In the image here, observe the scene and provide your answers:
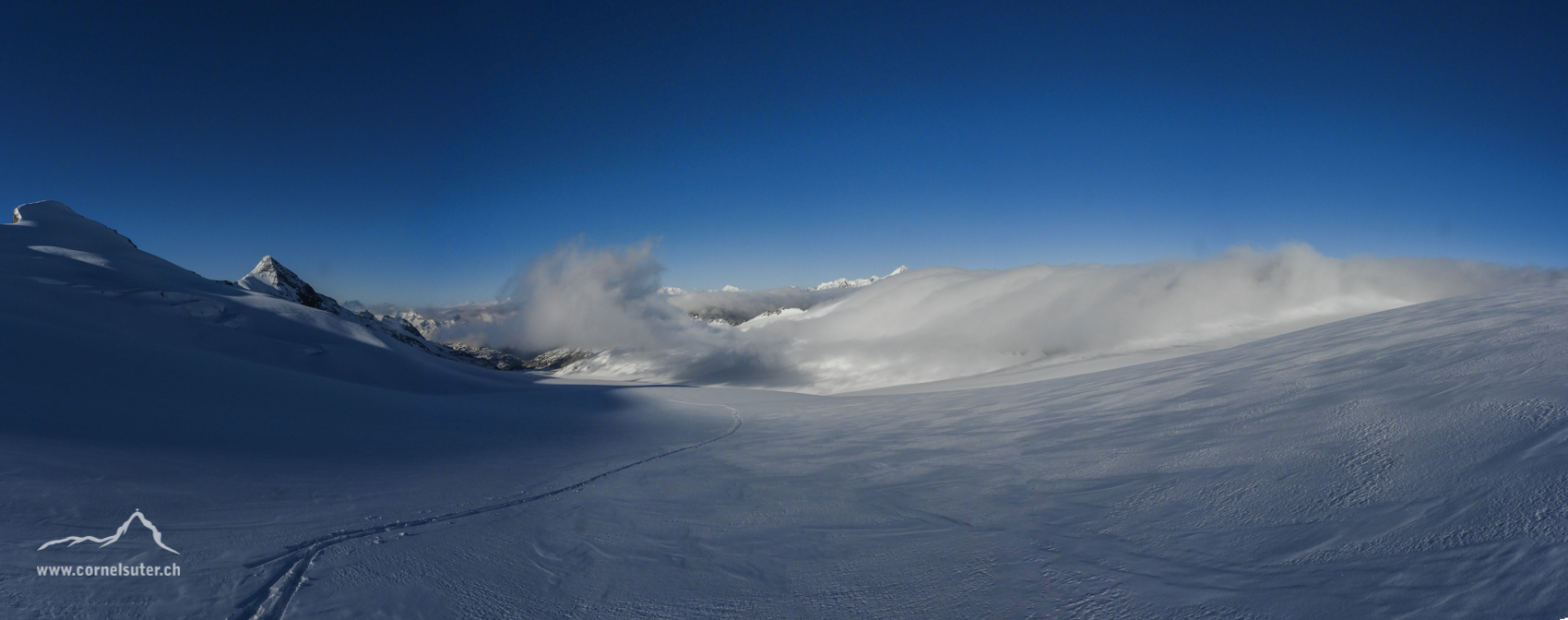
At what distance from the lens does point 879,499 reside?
5805 mm

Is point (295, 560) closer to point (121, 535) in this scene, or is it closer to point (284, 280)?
point (121, 535)

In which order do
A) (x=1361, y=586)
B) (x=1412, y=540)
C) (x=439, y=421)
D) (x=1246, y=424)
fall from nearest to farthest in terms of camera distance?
(x=1361, y=586)
(x=1412, y=540)
(x=1246, y=424)
(x=439, y=421)

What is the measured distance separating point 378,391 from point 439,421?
4772 mm

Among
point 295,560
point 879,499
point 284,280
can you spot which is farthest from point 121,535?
point 284,280

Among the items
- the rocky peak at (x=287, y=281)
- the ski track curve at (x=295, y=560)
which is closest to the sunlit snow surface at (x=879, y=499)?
the ski track curve at (x=295, y=560)

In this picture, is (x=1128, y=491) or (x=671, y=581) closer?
(x=671, y=581)

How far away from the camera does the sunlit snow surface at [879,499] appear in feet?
10.3

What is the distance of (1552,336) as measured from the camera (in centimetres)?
608

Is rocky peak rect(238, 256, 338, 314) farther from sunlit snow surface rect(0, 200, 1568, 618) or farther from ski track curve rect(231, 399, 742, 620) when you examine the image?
ski track curve rect(231, 399, 742, 620)

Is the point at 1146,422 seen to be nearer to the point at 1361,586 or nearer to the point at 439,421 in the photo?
the point at 1361,586

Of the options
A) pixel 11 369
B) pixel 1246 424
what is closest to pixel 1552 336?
pixel 1246 424

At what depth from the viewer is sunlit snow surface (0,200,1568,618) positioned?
10.3 feet

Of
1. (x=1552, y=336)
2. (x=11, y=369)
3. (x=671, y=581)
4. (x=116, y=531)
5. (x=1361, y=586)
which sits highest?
(x=11, y=369)

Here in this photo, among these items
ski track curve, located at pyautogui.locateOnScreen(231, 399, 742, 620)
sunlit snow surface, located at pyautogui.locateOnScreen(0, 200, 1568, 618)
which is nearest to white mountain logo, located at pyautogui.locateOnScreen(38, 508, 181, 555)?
sunlit snow surface, located at pyautogui.locateOnScreen(0, 200, 1568, 618)
